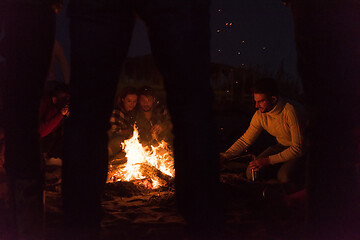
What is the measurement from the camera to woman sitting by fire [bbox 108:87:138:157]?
6188mm

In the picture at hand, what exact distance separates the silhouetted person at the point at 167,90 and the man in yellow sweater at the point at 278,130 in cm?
318

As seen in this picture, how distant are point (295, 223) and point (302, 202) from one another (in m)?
0.20

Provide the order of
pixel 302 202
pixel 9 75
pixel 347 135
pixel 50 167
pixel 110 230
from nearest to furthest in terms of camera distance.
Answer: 1. pixel 347 135
2. pixel 9 75
3. pixel 110 230
4. pixel 302 202
5. pixel 50 167

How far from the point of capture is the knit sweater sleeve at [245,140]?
5.09 metres

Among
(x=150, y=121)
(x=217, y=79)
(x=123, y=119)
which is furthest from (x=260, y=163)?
(x=217, y=79)

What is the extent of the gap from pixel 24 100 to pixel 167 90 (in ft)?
2.38

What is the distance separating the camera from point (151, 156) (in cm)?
549

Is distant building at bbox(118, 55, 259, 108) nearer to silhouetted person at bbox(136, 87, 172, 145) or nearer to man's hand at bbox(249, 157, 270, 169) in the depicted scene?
silhouetted person at bbox(136, 87, 172, 145)

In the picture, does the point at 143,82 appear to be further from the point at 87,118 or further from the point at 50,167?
the point at 87,118

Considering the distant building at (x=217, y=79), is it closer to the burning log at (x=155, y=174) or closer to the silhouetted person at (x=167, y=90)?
the burning log at (x=155, y=174)

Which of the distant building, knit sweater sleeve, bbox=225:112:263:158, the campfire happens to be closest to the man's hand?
knit sweater sleeve, bbox=225:112:263:158

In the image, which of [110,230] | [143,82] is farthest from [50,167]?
[143,82]

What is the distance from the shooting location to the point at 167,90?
163cm

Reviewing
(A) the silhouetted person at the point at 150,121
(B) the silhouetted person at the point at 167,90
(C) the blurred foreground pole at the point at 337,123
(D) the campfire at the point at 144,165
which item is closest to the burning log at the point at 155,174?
(D) the campfire at the point at 144,165
